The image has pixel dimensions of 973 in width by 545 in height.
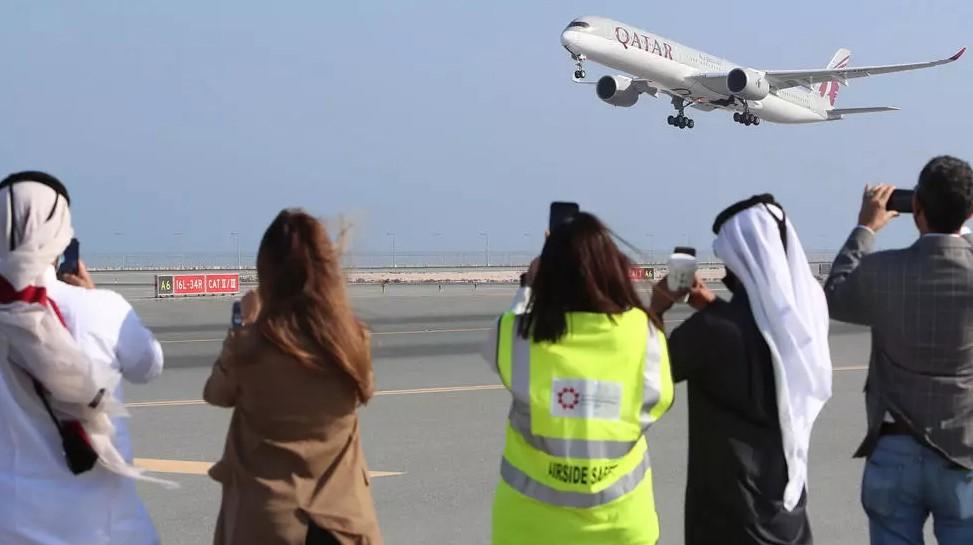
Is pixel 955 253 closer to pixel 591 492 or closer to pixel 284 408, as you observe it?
pixel 591 492

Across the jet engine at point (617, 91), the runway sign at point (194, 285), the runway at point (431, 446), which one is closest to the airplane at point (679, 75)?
the jet engine at point (617, 91)

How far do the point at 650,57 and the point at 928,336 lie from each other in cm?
3575

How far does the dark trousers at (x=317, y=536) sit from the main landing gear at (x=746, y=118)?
44.4 m

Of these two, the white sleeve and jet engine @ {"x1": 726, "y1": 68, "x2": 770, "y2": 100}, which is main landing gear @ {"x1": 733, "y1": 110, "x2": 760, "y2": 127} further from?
the white sleeve

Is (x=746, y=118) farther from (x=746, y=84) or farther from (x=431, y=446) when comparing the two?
(x=431, y=446)

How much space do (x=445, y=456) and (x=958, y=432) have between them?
5606 mm

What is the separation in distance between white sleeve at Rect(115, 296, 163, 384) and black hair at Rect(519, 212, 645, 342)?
1233 millimetres

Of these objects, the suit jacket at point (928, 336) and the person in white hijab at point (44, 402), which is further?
the suit jacket at point (928, 336)

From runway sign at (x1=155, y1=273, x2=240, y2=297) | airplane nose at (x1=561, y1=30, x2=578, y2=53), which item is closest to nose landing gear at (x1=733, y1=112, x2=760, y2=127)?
airplane nose at (x1=561, y1=30, x2=578, y2=53)

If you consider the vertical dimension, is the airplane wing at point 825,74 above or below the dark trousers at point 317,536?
above

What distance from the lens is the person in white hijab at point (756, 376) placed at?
148 inches

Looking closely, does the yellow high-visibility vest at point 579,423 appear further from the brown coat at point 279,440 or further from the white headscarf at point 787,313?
the brown coat at point 279,440

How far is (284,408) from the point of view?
358 cm

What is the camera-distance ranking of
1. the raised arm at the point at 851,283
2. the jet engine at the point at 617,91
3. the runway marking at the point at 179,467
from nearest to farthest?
the raised arm at the point at 851,283 → the runway marking at the point at 179,467 → the jet engine at the point at 617,91
